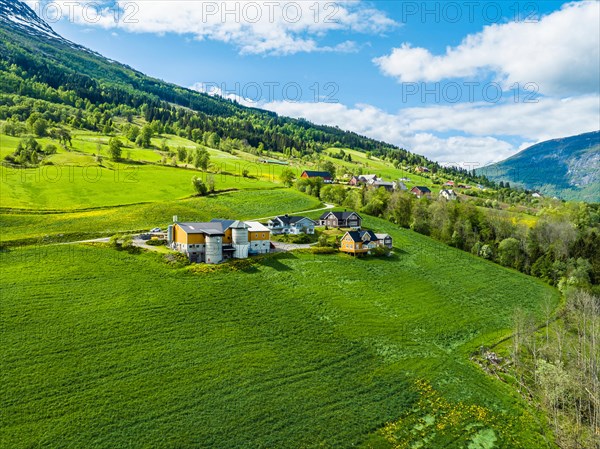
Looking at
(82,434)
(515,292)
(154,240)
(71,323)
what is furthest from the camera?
(515,292)

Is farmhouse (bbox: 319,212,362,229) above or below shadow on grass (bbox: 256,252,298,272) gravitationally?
above

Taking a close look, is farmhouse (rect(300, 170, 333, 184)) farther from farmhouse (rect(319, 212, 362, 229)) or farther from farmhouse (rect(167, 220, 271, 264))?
farmhouse (rect(167, 220, 271, 264))

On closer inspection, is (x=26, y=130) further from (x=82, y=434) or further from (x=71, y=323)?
(x=82, y=434)

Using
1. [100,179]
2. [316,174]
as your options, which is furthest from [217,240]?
[316,174]

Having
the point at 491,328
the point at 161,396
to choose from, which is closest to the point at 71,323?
the point at 161,396

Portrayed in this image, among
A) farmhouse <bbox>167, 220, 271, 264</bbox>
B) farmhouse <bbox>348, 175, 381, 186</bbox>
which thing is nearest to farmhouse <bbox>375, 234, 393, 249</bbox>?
farmhouse <bbox>167, 220, 271, 264</bbox>

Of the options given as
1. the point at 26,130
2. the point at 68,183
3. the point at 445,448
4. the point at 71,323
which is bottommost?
the point at 445,448

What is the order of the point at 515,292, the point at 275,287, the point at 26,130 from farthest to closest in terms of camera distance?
the point at 26,130
the point at 515,292
the point at 275,287

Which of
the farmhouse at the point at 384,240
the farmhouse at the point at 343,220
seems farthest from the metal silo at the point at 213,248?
the farmhouse at the point at 343,220
